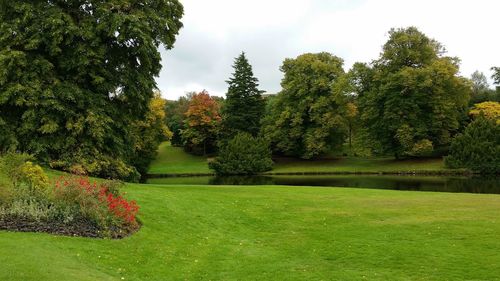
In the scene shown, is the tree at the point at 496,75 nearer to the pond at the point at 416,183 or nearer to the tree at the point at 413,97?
the tree at the point at 413,97

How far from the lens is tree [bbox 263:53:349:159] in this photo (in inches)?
2388

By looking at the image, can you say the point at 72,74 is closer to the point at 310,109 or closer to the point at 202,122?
the point at 310,109

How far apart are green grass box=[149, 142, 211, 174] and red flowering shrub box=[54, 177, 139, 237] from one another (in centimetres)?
4936

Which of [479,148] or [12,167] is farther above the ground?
[479,148]

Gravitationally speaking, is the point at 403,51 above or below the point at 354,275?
above

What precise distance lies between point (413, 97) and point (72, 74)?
142ft

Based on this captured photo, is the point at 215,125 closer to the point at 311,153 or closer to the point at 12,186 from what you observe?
the point at 311,153

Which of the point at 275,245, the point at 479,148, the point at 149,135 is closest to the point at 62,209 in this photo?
the point at 275,245

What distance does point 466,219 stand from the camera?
1530 cm

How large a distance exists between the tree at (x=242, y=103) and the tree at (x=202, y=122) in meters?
2.36

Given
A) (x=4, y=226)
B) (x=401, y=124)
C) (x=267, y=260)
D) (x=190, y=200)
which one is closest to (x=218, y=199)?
(x=190, y=200)

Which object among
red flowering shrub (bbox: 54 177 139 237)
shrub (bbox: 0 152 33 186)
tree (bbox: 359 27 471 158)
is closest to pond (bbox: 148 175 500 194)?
tree (bbox: 359 27 471 158)

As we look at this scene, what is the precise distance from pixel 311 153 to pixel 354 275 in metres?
51.7

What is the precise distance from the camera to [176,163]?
→ 228 ft
